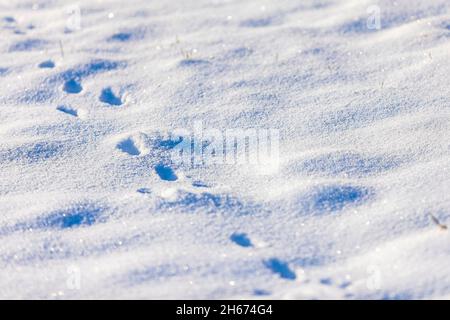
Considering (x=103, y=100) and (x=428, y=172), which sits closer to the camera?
(x=428, y=172)

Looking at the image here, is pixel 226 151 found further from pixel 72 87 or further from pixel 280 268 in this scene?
pixel 72 87

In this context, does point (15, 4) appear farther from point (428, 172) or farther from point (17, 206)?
point (428, 172)

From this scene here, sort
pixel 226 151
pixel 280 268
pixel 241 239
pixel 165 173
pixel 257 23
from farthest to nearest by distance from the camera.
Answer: pixel 257 23 → pixel 226 151 → pixel 165 173 → pixel 241 239 → pixel 280 268

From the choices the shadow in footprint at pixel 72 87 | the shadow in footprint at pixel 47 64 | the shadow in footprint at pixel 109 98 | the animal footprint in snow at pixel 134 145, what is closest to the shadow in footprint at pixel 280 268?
the animal footprint in snow at pixel 134 145

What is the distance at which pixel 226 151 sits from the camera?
9.83ft

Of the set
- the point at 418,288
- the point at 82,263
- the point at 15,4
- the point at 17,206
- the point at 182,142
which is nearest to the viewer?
the point at 418,288

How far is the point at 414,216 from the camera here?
2479 mm

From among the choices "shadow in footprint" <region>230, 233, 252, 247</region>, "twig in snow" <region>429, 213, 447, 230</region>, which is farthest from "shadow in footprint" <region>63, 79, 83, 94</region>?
"twig in snow" <region>429, 213, 447, 230</region>

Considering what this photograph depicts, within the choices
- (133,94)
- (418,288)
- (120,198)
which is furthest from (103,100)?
(418,288)

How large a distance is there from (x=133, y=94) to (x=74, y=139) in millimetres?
487

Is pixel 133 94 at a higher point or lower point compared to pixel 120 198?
higher

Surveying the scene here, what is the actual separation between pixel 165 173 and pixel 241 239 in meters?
0.58

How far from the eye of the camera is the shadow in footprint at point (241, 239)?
2.45 metres

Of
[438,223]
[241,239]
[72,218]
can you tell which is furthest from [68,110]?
[438,223]
